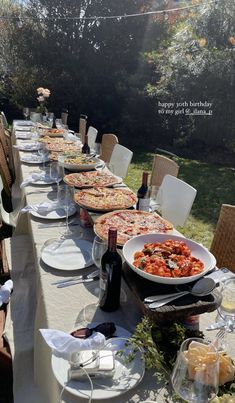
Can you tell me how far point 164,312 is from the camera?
1.01m

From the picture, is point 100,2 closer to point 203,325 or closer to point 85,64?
point 85,64

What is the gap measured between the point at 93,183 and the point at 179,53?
247 inches

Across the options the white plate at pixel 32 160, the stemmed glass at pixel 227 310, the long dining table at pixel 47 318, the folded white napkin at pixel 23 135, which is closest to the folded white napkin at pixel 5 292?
the long dining table at pixel 47 318

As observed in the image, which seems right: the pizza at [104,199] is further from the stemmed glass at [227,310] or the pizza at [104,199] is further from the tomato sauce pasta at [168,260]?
the stemmed glass at [227,310]

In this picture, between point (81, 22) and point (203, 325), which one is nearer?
point (203, 325)

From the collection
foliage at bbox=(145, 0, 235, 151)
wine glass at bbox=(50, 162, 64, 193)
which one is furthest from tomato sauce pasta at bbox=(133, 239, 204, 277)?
foliage at bbox=(145, 0, 235, 151)

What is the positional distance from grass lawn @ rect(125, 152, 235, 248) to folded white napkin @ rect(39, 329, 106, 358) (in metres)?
2.72

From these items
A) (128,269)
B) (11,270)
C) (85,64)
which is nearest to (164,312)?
(128,269)

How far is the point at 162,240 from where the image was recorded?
1.47 m

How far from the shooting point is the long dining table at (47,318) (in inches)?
37.8

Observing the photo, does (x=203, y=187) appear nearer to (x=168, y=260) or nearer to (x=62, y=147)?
(x=62, y=147)

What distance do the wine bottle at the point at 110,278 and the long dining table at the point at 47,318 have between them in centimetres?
3

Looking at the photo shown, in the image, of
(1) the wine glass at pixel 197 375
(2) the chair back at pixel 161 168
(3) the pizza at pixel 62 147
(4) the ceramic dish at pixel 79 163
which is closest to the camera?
(1) the wine glass at pixel 197 375

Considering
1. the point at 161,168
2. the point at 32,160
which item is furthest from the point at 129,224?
the point at 32,160
